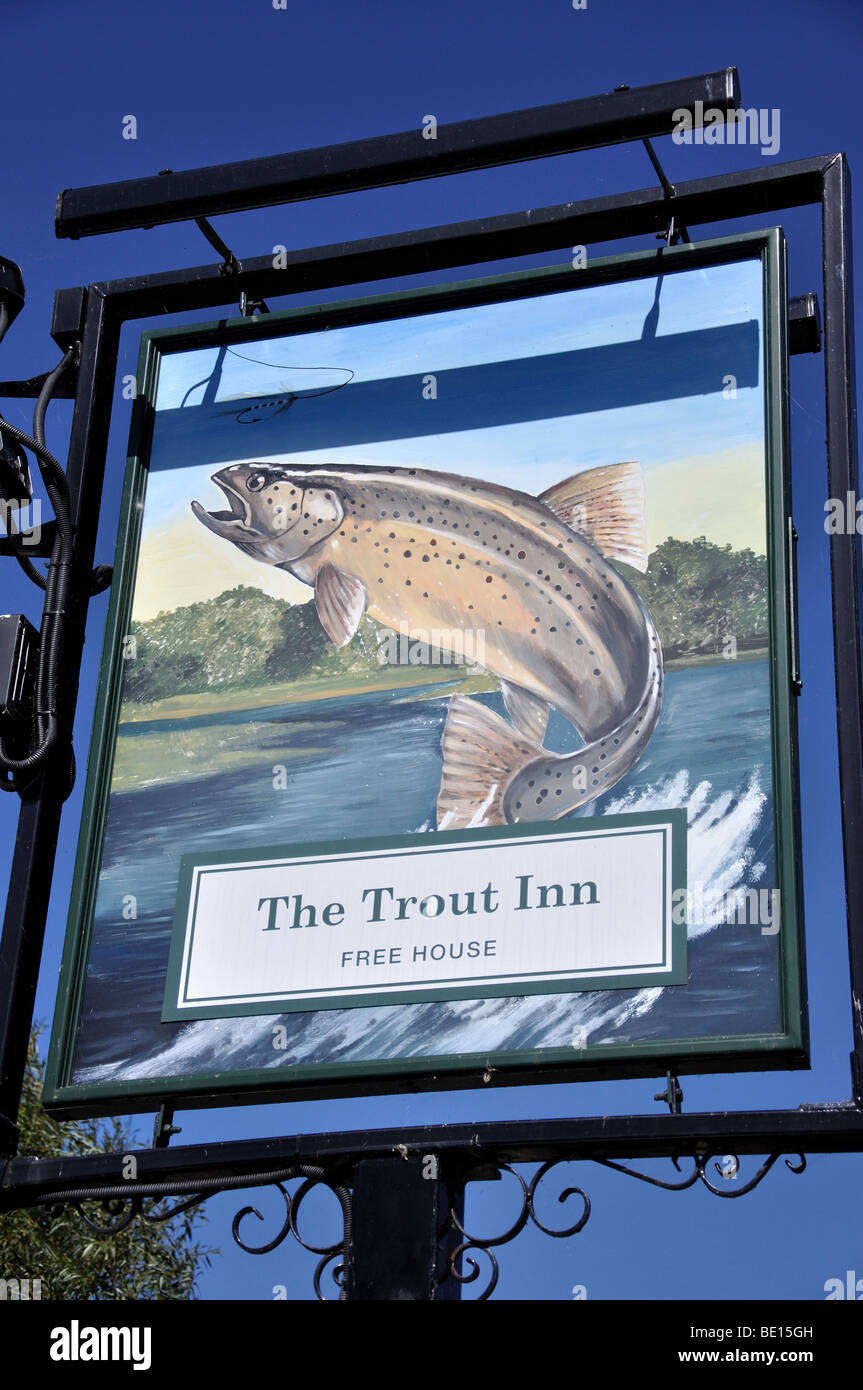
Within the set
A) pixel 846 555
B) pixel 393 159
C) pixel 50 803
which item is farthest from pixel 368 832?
pixel 393 159

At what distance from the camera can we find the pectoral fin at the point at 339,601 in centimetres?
671

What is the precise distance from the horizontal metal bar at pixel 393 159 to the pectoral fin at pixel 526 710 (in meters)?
1.86

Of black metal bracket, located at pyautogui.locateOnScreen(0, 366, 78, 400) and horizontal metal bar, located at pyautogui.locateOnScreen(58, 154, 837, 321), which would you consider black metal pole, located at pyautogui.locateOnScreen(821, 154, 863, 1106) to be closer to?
horizontal metal bar, located at pyautogui.locateOnScreen(58, 154, 837, 321)

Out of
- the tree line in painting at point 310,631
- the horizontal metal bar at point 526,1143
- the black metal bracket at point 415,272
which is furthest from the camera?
the tree line in painting at point 310,631

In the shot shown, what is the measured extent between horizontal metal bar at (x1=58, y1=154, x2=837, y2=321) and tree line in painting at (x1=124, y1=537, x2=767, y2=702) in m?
1.25

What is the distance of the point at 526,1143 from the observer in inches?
209

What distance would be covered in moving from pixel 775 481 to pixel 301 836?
1860mm

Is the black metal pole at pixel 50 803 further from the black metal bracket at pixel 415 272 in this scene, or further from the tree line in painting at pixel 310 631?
the tree line in painting at pixel 310 631

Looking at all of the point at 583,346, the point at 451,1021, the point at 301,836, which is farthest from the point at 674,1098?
the point at 583,346

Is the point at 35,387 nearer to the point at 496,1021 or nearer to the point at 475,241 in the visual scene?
the point at 475,241

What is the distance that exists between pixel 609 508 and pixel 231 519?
1.36 metres

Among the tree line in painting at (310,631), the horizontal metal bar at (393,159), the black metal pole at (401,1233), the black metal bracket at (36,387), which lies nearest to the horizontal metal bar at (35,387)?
the black metal bracket at (36,387)
